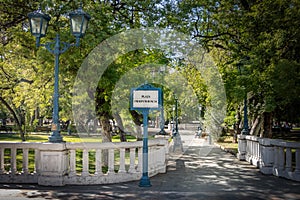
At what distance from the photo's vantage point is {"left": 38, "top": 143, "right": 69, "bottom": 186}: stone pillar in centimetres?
882

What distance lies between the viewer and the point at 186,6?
1396cm

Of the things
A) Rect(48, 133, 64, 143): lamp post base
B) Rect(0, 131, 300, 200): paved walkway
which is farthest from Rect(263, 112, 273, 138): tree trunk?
Rect(48, 133, 64, 143): lamp post base

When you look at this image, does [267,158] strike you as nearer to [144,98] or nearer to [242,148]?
[242,148]

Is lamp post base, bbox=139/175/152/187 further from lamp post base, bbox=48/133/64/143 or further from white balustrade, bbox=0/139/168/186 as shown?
lamp post base, bbox=48/133/64/143

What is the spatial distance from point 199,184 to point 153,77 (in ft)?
20.6

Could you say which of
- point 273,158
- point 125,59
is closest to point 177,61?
point 125,59

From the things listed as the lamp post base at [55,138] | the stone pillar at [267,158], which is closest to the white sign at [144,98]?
the lamp post base at [55,138]

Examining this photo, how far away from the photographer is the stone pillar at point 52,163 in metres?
8.82

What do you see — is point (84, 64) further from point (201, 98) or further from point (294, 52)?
point (201, 98)

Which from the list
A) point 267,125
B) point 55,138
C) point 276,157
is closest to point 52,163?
point 55,138

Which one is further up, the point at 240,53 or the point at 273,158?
the point at 240,53

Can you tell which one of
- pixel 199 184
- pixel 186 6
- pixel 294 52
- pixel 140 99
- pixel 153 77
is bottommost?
pixel 199 184

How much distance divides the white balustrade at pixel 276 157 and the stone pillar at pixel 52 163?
6.35 m

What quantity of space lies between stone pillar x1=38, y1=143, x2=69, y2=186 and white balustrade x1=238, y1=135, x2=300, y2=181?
250 inches
